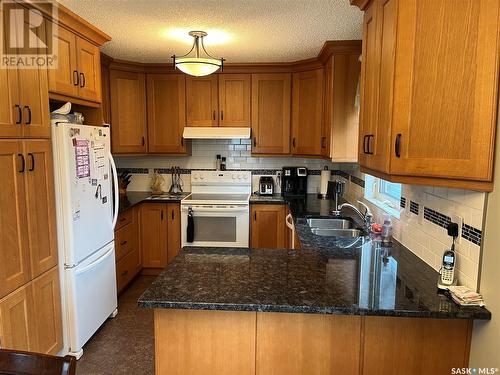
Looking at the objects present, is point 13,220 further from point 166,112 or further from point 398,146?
point 166,112

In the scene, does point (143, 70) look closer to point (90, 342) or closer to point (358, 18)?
point (358, 18)

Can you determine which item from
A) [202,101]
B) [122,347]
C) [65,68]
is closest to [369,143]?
[65,68]

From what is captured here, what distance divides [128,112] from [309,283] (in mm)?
3089

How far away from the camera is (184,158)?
14.5 feet

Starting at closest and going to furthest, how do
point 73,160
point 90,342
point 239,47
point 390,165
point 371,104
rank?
1. point 390,165
2. point 371,104
3. point 73,160
4. point 90,342
5. point 239,47

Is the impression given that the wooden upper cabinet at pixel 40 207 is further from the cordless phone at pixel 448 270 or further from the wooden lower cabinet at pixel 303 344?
the cordless phone at pixel 448 270

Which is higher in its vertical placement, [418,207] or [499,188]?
[499,188]

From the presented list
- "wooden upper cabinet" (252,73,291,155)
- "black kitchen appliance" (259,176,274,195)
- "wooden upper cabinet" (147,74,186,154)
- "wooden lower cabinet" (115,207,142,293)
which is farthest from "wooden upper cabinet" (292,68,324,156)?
"wooden lower cabinet" (115,207,142,293)

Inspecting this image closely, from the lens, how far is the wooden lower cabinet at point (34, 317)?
186cm

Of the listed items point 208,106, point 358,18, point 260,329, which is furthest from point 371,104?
point 208,106

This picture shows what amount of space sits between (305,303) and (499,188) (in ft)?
2.70

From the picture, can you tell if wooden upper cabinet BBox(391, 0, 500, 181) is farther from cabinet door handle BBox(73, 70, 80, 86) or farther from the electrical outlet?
cabinet door handle BBox(73, 70, 80, 86)

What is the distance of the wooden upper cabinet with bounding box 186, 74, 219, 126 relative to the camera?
13.0ft

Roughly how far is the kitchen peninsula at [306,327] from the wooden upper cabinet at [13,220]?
3.04 ft
